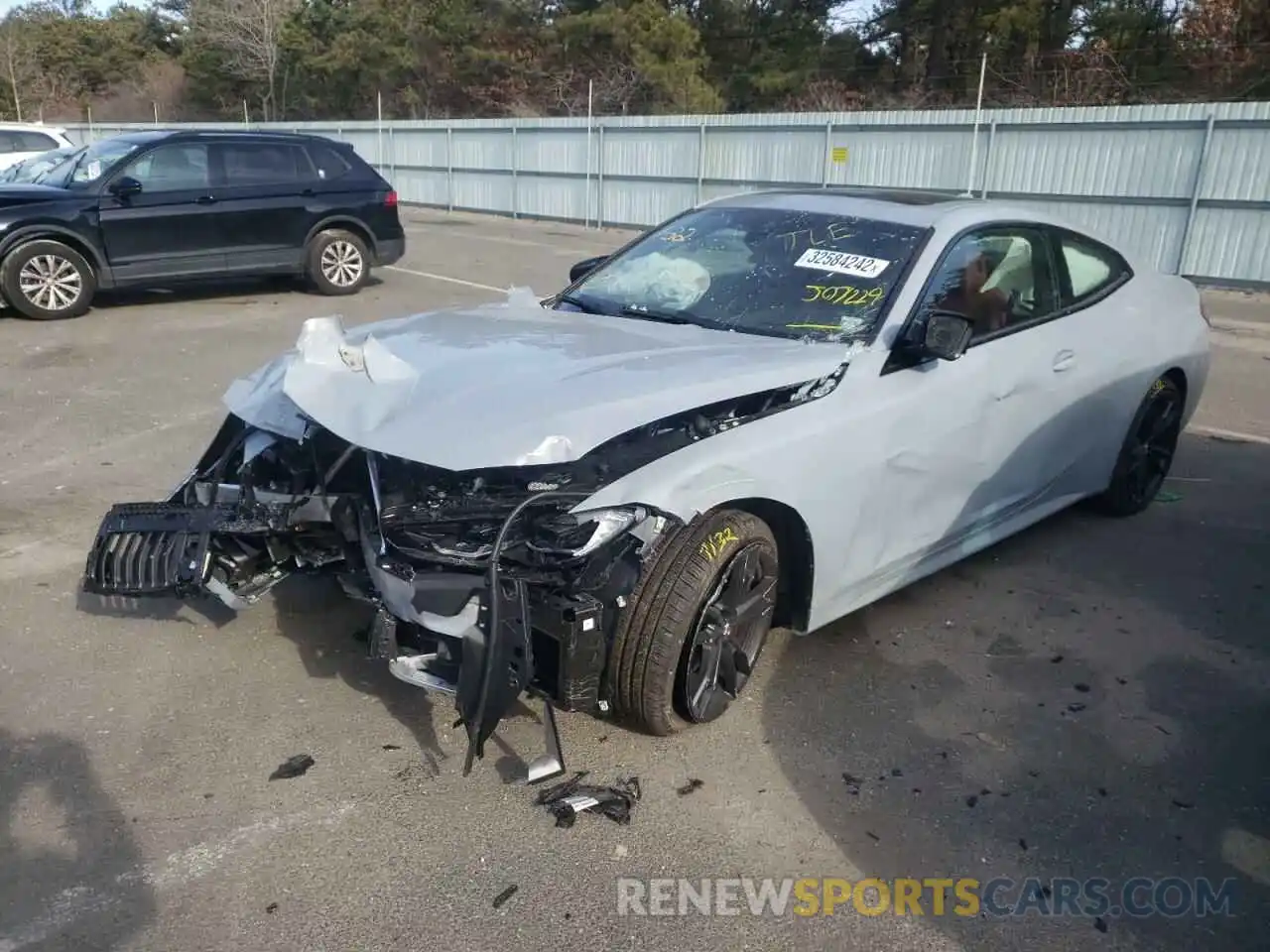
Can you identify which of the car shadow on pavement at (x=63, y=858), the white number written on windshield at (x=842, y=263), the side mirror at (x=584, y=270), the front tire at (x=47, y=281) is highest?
the white number written on windshield at (x=842, y=263)

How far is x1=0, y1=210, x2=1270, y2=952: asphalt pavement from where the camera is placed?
8.57ft

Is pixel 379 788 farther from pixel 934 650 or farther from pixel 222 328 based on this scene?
pixel 222 328

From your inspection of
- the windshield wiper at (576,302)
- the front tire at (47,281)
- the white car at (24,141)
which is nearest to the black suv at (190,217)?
the front tire at (47,281)

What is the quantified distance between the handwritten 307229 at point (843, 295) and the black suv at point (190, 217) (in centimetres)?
820

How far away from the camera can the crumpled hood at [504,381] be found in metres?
3.01

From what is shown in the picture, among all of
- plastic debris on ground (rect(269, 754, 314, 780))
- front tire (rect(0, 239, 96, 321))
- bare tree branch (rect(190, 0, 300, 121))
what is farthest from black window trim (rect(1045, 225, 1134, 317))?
bare tree branch (rect(190, 0, 300, 121))

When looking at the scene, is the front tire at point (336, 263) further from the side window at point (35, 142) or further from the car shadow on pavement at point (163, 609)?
the side window at point (35, 142)

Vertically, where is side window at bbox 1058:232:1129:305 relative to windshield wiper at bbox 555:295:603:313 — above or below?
above

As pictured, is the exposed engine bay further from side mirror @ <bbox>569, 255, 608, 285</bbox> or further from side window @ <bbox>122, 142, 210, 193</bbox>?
side window @ <bbox>122, 142, 210, 193</bbox>

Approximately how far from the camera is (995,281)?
14.3 ft

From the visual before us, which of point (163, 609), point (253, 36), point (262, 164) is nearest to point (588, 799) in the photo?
point (163, 609)

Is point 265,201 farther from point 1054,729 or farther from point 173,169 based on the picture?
point 1054,729

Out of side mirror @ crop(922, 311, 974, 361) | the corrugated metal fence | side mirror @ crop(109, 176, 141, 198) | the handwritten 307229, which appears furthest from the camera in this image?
the corrugated metal fence

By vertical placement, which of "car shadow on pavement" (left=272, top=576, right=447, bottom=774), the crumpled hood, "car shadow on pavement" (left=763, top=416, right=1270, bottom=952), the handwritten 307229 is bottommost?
"car shadow on pavement" (left=272, top=576, right=447, bottom=774)
